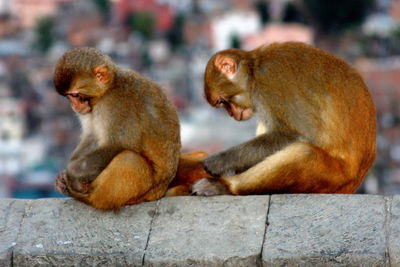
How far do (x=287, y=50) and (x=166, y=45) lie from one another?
72.0m

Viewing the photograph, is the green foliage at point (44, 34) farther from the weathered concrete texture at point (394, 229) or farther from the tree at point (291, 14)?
the weathered concrete texture at point (394, 229)

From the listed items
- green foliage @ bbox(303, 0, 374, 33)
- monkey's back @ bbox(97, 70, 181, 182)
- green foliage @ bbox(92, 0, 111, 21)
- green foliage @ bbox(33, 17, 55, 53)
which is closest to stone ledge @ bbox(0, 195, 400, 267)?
monkey's back @ bbox(97, 70, 181, 182)

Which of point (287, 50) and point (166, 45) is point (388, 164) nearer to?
point (166, 45)

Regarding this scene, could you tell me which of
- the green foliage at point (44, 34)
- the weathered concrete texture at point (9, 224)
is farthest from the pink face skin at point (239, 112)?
the green foliage at point (44, 34)

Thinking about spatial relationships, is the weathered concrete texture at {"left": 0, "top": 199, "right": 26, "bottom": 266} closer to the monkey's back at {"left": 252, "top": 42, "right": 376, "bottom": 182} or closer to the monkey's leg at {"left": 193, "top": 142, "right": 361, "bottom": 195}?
the monkey's leg at {"left": 193, "top": 142, "right": 361, "bottom": 195}

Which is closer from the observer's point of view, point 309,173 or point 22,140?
point 309,173

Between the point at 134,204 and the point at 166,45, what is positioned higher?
the point at 134,204

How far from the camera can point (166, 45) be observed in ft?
250

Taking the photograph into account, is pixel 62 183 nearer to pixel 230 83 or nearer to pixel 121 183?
pixel 121 183

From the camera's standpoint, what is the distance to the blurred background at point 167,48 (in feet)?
178

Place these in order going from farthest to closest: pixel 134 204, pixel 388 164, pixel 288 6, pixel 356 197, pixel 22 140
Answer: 1. pixel 288 6
2. pixel 22 140
3. pixel 388 164
4. pixel 134 204
5. pixel 356 197

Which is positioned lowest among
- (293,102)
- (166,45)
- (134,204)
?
(166,45)

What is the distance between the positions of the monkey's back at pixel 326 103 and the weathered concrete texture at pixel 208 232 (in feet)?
1.61

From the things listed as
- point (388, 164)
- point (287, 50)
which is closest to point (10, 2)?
point (388, 164)
